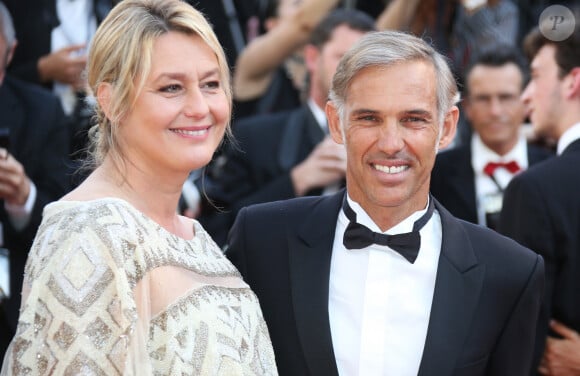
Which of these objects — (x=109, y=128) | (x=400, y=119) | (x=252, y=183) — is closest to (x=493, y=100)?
(x=252, y=183)

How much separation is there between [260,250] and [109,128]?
2.18 ft

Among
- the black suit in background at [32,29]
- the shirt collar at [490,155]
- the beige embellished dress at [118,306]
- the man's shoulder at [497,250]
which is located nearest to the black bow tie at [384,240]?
the man's shoulder at [497,250]

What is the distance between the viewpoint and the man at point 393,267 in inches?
124

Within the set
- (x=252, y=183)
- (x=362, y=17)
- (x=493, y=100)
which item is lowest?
(x=252, y=183)

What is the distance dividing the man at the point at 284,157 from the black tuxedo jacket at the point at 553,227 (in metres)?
1.22

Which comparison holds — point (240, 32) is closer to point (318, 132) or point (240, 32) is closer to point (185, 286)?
point (318, 132)

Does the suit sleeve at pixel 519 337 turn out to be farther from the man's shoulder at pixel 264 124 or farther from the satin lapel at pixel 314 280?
the man's shoulder at pixel 264 124

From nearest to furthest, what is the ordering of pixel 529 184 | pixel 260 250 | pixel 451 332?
pixel 451 332 < pixel 260 250 < pixel 529 184

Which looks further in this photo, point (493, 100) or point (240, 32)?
point (240, 32)

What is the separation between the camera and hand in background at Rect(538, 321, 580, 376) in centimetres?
395

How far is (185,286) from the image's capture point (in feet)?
9.45

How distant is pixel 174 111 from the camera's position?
116 inches

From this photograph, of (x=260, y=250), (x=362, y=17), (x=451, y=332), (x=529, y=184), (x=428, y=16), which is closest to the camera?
(x=451, y=332)

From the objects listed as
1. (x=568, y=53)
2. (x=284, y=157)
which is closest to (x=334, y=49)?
(x=284, y=157)
